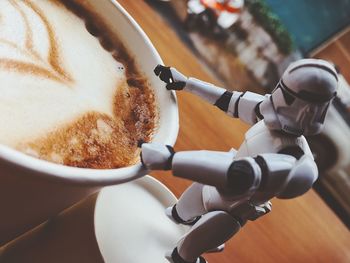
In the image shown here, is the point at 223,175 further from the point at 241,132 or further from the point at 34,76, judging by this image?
the point at 241,132

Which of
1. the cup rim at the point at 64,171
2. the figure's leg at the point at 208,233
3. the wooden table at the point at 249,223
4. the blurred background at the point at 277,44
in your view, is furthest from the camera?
the blurred background at the point at 277,44

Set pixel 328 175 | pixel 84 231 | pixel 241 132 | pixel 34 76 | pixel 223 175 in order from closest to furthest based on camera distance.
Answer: pixel 223 175
pixel 34 76
pixel 84 231
pixel 241 132
pixel 328 175

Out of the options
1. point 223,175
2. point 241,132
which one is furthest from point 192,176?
point 241,132

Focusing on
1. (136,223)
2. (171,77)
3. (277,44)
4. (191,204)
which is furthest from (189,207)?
(277,44)

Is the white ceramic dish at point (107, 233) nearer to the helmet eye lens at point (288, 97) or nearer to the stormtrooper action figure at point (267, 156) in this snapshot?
the stormtrooper action figure at point (267, 156)

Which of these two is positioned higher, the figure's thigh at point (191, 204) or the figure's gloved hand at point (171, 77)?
the figure's gloved hand at point (171, 77)

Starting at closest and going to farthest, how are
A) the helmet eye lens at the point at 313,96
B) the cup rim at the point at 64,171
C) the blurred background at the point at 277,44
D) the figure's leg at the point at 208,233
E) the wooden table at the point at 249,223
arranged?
the cup rim at the point at 64,171 < the helmet eye lens at the point at 313,96 < the figure's leg at the point at 208,233 < the wooden table at the point at 249,223 < the blurred background at the point at 277,44

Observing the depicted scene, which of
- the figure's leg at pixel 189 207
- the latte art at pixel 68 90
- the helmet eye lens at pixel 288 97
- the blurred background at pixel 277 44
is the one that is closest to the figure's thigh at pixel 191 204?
the figure's leg at pixel 189 207

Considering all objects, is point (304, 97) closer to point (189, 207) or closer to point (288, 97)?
point (288, 97)

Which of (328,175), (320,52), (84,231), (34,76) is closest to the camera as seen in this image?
(34,76)
